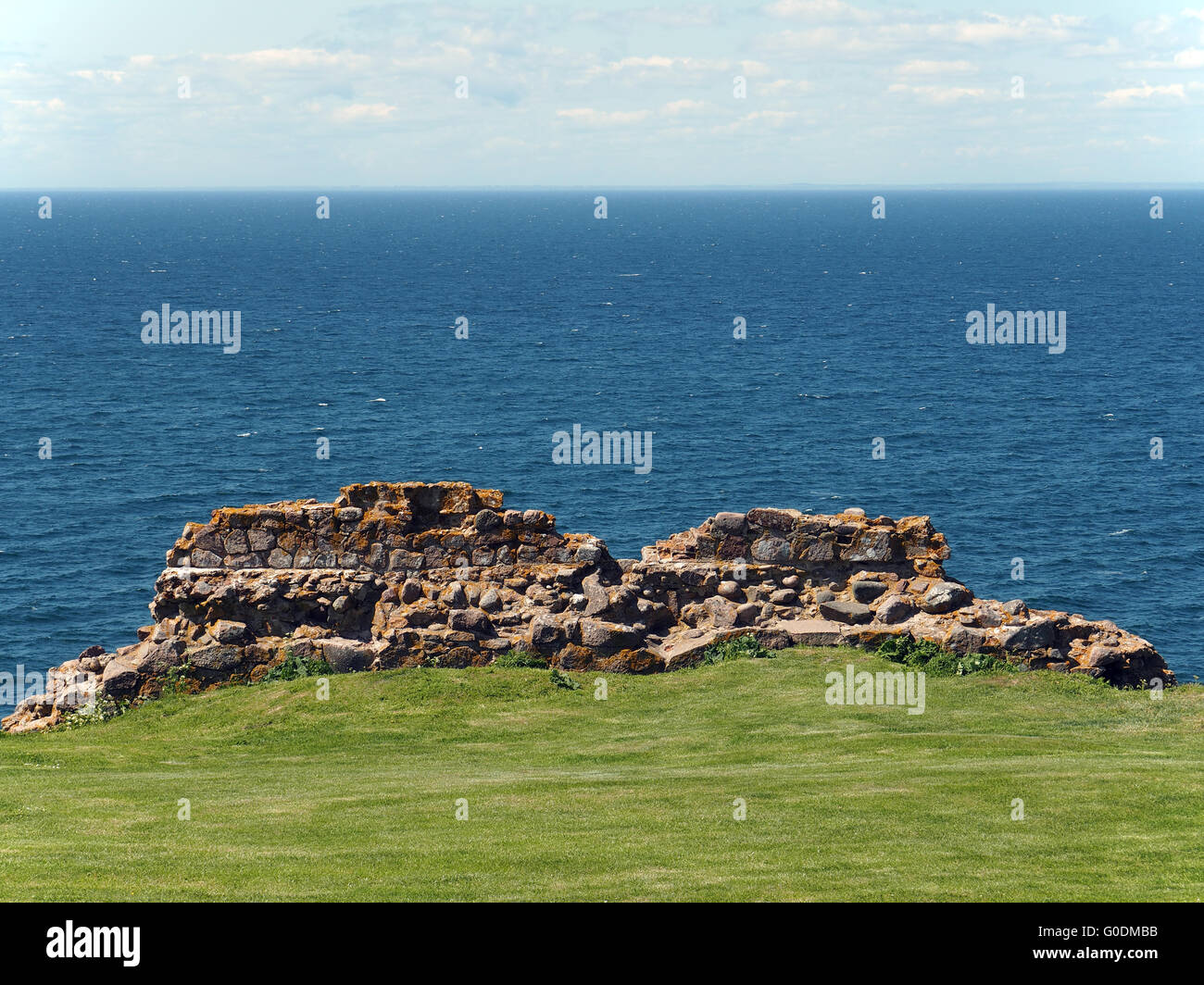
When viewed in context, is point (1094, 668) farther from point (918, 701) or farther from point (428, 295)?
point (428, 295)

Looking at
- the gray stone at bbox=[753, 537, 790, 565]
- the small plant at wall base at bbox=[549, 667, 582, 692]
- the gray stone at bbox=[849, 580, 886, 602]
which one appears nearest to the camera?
the small plant at wall base at bbox=[549, 667, 582, 692]

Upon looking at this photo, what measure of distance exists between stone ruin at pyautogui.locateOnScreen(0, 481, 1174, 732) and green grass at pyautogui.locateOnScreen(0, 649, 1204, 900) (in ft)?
3.61

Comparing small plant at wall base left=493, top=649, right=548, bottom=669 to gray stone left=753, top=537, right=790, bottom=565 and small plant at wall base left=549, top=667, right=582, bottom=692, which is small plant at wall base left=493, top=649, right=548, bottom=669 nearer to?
small plant at wall base left=549, top=667, right=582, bottom=692

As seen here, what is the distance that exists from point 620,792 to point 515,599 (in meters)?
11.2

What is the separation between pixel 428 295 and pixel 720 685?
162 meters

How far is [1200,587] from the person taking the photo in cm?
6888

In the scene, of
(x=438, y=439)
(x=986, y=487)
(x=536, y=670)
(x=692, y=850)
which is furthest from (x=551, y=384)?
(x=692, y=850)

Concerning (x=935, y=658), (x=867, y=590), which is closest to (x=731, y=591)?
(x=867, y=590)

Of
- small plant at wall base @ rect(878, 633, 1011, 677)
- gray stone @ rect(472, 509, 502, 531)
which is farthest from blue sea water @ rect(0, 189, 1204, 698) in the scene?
gray stone @ rect(472, 509, 502, 531)

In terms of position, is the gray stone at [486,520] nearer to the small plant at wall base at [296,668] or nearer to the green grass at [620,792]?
the green grass at [620,792]

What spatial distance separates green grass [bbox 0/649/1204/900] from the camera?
18.4m

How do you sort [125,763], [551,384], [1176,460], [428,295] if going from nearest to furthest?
[125,763] < [1176,460] < [551,384] < [428,295]

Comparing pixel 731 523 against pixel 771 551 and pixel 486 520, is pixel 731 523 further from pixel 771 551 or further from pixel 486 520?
pixel 486 520

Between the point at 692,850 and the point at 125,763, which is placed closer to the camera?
the point at 692,850
